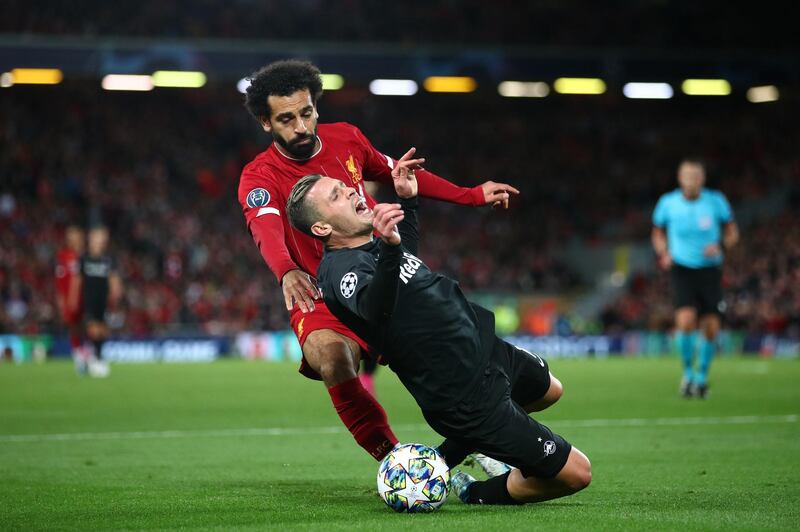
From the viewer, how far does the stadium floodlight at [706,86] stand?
1281 inches

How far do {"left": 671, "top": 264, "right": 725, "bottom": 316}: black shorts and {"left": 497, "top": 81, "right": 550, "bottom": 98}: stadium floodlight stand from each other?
70.4 feet

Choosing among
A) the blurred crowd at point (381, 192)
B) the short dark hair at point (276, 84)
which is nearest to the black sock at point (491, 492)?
the short dark hair at point (276, 84)

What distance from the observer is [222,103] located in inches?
1435

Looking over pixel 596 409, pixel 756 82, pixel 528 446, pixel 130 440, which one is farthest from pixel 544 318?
pixel 528 446

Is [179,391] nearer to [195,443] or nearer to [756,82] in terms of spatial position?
[195,443]

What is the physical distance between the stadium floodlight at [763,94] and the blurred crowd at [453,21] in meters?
1.75

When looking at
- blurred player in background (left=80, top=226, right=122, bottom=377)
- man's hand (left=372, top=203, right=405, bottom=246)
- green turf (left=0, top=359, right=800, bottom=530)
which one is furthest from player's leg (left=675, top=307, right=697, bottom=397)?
blurred player in background (left=80, top=226, right=122, bottom=377)

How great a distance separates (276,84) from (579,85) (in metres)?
27.5

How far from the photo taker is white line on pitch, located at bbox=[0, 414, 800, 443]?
31.9 ft

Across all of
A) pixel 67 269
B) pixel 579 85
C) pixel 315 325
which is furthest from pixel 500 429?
pixel 579 85

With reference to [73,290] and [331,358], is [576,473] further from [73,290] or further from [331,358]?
[73,290]

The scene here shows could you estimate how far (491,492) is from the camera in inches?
226

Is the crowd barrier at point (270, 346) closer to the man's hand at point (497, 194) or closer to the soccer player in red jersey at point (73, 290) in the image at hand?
the soccer player in red jersey at point (73, 290)

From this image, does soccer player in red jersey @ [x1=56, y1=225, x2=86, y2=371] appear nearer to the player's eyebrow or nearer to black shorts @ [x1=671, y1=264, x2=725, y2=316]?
black shorts @ [x1=671, y1=264, x2=725, y2=316]
